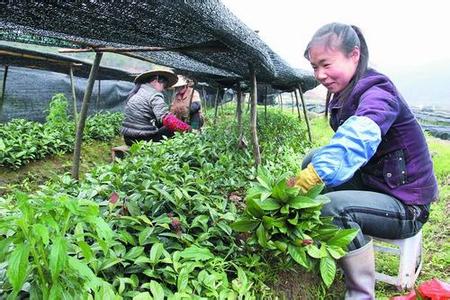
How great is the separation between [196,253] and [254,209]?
35cm

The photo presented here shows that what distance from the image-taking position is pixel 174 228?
2.06 meters

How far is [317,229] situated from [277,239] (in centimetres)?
20

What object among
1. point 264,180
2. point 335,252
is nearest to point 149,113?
point 264,180

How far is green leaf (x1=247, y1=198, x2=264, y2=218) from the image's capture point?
194 centimetres

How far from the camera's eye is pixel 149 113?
5422 mm

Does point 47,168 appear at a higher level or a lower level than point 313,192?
lower

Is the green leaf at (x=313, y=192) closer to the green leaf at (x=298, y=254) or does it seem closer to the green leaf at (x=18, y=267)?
the green leaf at (x=298, y=254)

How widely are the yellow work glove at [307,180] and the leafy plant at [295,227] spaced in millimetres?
26

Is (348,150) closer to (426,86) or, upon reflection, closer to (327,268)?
(327,268)

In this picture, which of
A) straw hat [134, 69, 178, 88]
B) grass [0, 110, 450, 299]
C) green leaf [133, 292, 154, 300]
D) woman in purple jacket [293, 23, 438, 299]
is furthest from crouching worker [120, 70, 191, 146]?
green leaf [133, 292, 154, 300]

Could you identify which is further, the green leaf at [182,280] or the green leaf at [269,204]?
the green leaf at [269,204]

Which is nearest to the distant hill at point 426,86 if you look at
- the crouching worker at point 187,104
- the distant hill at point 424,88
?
the distant hill at point 424,88

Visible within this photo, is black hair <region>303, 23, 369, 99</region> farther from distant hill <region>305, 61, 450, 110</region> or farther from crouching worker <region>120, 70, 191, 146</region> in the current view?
distant hill <region>305, 61, 450, 110</region>

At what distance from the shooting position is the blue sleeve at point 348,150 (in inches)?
69.4
